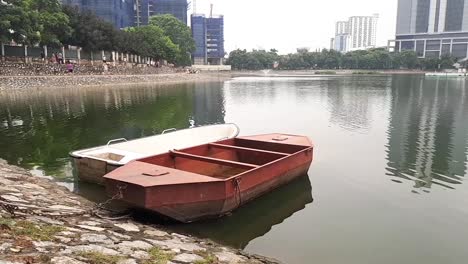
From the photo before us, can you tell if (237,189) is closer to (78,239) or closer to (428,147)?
(78,239)

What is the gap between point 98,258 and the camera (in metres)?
5.08

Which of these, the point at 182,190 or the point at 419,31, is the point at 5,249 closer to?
the point at 182,190

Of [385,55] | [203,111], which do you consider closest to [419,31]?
[385,55]

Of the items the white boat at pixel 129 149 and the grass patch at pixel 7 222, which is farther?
the white boat at pixel 129 149

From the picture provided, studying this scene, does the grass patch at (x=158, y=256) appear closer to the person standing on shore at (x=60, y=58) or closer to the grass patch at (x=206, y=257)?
the grass patch at (x=206, y=257)

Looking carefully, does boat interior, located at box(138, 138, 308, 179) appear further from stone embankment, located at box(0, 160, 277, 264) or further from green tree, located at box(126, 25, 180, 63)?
green tree, located at box(126, 25, 180, 63)

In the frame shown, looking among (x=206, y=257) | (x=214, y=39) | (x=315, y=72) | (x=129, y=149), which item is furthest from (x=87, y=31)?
(x=315, y=72)

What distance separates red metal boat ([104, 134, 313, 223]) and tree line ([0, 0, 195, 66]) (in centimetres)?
3683

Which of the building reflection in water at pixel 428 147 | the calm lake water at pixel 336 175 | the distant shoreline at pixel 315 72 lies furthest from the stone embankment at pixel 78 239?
the distant shoreline at pixel 315 72

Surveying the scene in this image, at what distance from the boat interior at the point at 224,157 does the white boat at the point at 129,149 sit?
76 cm

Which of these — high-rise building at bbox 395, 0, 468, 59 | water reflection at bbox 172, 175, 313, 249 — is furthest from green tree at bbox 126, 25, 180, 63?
high-rise building at bbox 395, 0, 468, 59

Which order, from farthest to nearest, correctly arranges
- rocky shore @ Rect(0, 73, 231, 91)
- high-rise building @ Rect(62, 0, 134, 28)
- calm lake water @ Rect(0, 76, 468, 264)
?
high-rise building @ Rect(62, 0, 134, 28) < rocky shore @ Rect(0, 73, 231, 91) < calm lake water @ Rect(0, 76, 468, 264)

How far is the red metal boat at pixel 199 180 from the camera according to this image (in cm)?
786

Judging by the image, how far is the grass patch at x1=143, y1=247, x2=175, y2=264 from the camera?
5.48 metres
